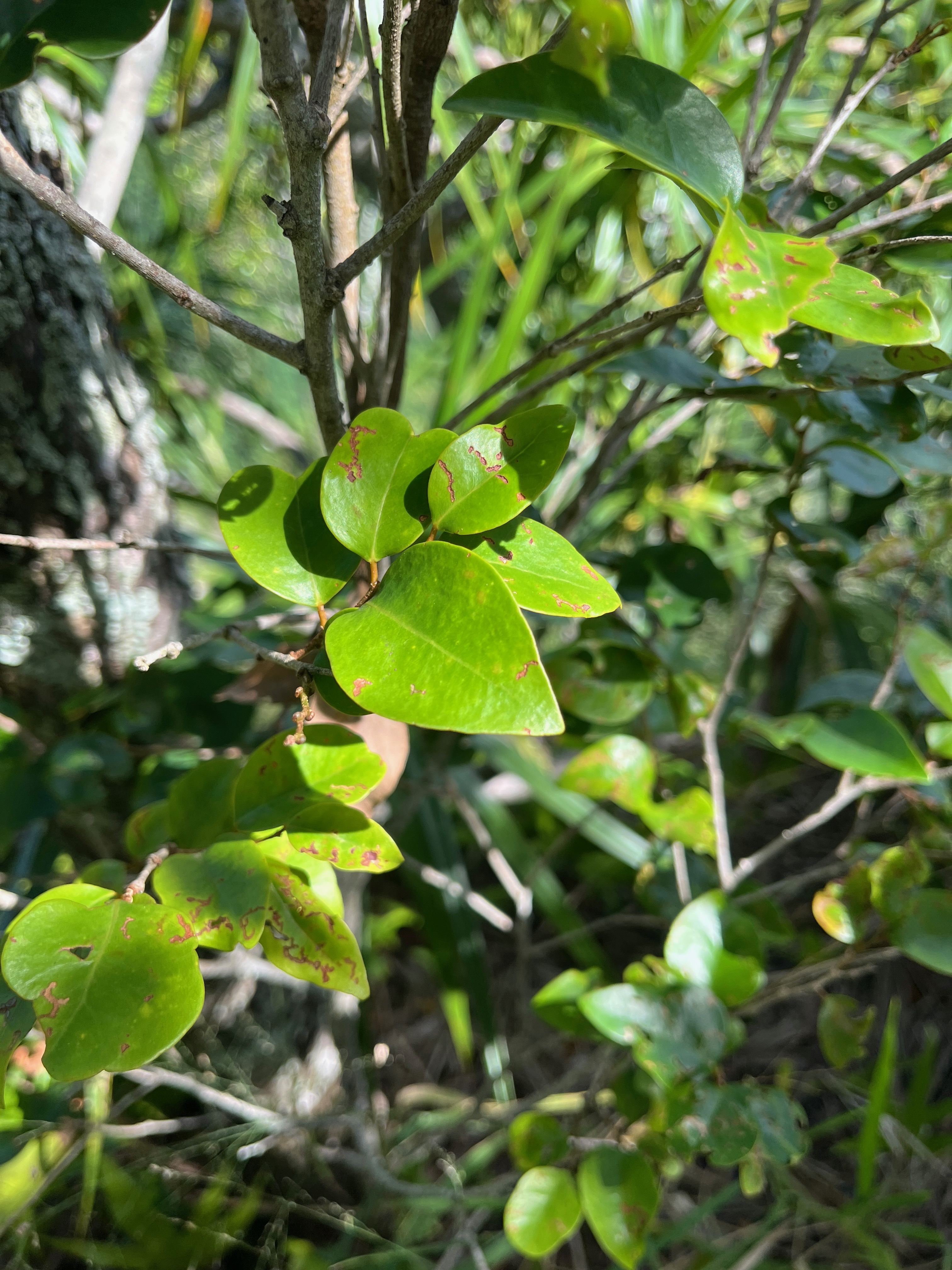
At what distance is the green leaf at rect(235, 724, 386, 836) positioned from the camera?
0.95 feet

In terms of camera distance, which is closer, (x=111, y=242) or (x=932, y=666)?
(x=111, y=242)

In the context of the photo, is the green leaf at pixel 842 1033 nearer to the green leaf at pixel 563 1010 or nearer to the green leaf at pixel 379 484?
the green leaf at pixel 563 1010


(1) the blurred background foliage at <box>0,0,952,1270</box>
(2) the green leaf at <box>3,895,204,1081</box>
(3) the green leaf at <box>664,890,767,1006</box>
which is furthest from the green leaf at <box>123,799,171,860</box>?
(3) the green leaf at <box>664,890,767,1006</box>

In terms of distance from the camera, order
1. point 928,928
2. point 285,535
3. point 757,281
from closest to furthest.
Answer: point 757,281 → point 285,535 → point 928,928

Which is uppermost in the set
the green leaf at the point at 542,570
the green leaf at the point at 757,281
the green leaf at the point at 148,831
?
the green leaf at the point at 757,281

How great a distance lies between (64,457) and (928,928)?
54 cm

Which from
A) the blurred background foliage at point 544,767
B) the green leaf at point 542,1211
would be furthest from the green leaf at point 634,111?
the green leaf at point 542,1211

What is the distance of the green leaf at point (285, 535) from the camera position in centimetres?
27

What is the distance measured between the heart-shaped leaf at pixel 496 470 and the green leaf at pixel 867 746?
0.28 m

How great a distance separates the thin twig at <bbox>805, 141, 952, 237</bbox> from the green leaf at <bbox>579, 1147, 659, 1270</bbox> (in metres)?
0.46

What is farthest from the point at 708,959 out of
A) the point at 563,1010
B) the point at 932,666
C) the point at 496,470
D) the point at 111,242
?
the point at 111,242

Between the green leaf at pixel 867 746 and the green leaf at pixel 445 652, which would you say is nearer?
the green leaf at pixel 445 652

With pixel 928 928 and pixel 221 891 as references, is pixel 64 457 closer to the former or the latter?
pixel 221 891

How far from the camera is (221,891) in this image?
244 mm
